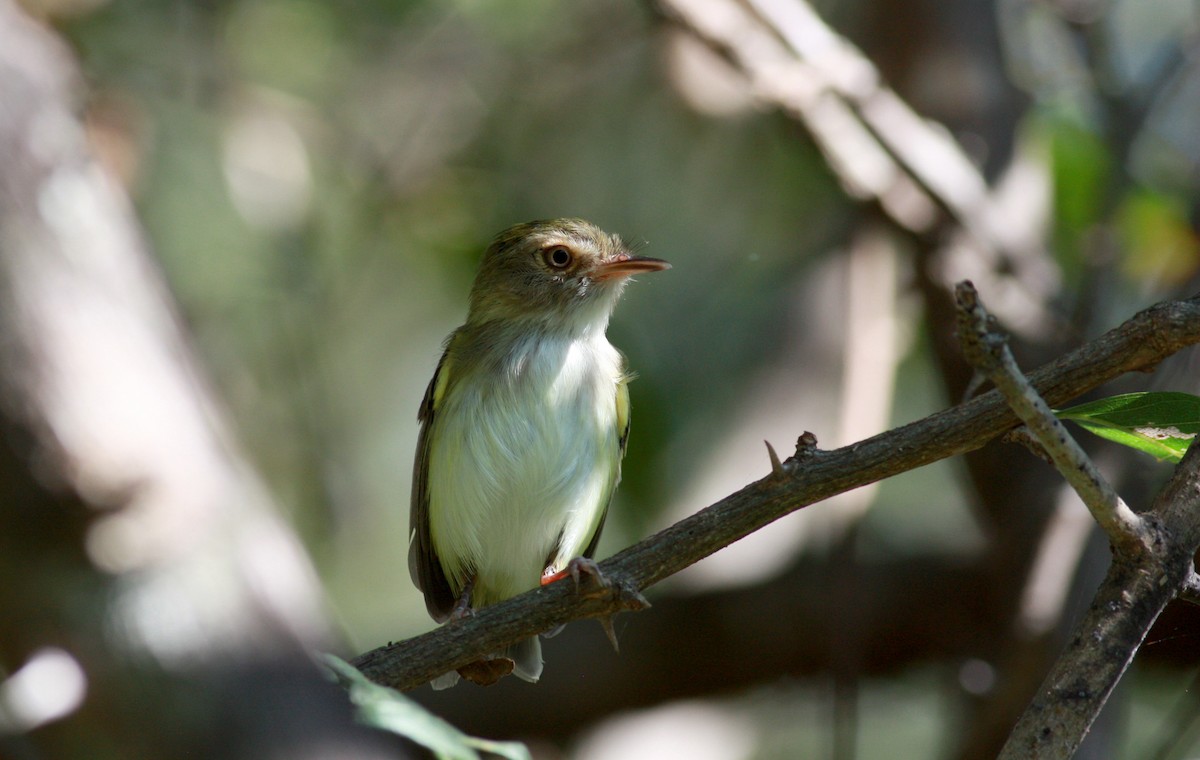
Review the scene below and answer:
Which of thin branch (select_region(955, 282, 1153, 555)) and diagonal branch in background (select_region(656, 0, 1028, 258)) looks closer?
thin branch (select_region(955, 282, 1153, 555))

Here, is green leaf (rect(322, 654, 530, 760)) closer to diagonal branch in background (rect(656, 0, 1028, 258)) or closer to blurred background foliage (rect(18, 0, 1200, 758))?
blurred background foliage (rect(18, 0, 1200, 758))

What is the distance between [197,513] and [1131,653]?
5.81ft

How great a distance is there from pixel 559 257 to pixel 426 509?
4.01 ft

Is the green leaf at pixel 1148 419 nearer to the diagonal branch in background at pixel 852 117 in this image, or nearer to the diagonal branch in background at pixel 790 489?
the diagonal branch in background at pixel 790 489

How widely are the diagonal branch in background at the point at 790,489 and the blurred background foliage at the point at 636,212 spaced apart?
2757mm

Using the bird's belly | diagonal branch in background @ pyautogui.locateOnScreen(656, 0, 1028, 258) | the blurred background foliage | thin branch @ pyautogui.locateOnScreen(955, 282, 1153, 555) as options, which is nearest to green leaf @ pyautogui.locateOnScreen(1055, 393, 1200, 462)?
thin branch @ pyautogui.locateOnScreen(955, 282, 1153, 555)

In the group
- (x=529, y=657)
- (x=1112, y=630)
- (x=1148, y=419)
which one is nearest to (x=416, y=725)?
(x=1112, y=630)

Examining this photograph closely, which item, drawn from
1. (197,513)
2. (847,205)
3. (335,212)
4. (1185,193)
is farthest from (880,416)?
(335,212)

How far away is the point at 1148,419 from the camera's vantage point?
250 centimetres

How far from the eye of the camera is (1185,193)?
6.00 m

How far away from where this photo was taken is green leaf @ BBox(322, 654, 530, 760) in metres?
1.81

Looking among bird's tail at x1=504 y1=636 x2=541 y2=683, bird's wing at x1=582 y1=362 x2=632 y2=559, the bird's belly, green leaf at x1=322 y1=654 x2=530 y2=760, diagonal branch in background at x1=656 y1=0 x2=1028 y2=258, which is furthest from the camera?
diagonal branch in background at x1=656 y1=0 x2=1028 y2=258

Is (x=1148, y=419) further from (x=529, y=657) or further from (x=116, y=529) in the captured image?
(x=529, y=657)

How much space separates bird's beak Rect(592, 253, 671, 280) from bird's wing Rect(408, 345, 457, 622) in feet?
2.43
